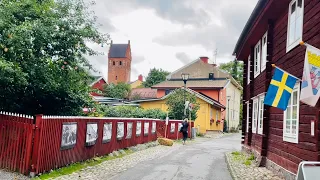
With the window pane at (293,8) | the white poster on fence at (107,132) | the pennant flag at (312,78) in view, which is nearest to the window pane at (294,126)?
the window pane at (293,8)

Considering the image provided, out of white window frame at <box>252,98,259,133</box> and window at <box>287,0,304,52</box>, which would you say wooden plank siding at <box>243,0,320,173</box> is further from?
white window frame at <box>252,98,259,133</box>

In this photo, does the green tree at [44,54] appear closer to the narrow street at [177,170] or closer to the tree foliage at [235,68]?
the narrow street at [177,170]

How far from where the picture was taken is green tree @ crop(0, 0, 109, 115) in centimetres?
1084

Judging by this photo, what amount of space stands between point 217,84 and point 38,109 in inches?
1498

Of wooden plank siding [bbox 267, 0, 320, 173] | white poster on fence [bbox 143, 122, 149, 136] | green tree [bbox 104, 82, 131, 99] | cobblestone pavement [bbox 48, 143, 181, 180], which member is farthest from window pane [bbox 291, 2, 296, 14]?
green tree [bbox 104, 82, 131, 99]

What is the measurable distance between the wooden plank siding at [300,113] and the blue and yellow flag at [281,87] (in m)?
0.94

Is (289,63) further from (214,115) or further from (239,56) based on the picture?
(214,115)

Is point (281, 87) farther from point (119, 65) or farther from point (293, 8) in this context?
point (119, 65)

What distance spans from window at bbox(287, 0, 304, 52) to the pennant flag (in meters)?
3.46

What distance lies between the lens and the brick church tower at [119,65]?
12825 cm

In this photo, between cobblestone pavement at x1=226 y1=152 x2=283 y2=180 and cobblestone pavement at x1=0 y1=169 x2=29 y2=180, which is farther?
cobblestone pavement at x1=226 y1=152 x2=283 y2=180

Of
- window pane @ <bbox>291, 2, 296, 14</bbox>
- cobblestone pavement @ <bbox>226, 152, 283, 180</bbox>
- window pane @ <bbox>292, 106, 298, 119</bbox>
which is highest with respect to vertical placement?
window pane @ <bbox>291, 2, 296, 14</bbox>

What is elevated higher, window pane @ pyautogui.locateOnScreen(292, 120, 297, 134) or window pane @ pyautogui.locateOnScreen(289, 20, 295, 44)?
window pane @ pyautogui.locateOnScreen(289, 20, 295, 44)

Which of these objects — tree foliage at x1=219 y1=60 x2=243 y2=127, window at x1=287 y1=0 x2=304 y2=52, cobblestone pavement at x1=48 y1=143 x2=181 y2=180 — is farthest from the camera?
tree foliage at x1=219 y1=60 x2=243 y2=127
